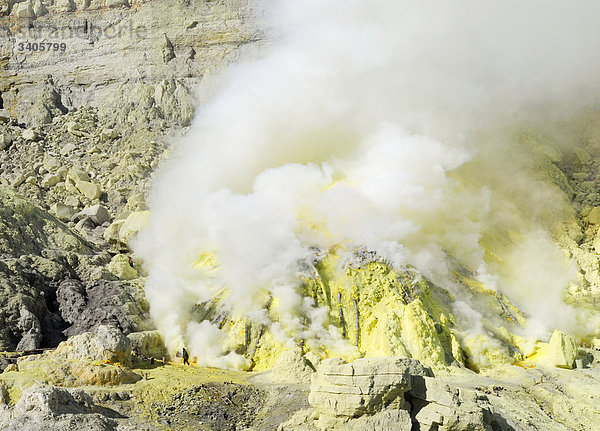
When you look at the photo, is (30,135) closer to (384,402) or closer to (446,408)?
(384,402)

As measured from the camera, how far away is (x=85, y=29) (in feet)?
128

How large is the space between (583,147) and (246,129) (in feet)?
50.1

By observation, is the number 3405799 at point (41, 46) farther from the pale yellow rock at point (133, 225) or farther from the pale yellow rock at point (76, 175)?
the pale yellow rock at point (133, 225)

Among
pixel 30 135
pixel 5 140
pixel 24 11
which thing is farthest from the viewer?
pixel 24 11

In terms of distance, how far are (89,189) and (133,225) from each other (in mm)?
6239

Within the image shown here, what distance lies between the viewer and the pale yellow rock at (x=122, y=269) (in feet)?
63.6

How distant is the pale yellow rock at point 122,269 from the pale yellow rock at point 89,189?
8880 millimetres

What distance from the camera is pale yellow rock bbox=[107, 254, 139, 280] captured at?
63.6 feet

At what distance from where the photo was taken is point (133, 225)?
2308cm

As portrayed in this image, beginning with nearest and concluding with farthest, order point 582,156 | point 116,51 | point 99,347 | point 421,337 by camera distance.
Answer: point 99,347 < point 421,337 < point 582,156 < point 116,51

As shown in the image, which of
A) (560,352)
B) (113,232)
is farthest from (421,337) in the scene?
(113,232)

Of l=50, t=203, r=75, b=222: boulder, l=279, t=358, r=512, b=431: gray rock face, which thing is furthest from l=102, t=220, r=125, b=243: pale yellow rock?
l=279, t=358, r=512, b=431: gray rock face

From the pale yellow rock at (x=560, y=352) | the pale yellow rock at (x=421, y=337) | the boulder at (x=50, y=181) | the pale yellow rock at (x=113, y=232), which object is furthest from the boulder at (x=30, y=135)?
the pale yellow rock at (x=560, y=352)

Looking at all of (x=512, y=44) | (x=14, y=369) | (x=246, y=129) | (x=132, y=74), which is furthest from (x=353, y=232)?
(x=132, y=74)
